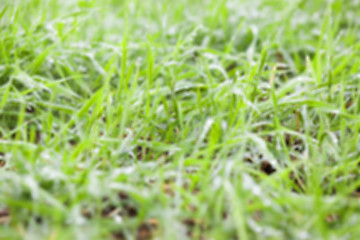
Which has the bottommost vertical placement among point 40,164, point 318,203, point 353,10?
point 318,203

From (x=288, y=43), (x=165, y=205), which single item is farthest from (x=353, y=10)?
(x=165, y=205)

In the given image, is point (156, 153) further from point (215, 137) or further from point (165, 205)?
point (165, 205)

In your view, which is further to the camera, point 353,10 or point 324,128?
point 353,10

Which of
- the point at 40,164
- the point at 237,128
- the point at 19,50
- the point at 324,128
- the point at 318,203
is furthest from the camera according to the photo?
the point at 19,50

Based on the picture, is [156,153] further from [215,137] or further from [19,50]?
[19,50]

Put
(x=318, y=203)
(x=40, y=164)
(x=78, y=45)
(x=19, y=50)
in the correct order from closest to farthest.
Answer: (x=318, y=203)
(x=40, y=164)
(x=19, y=50)
(x=78, y=45)

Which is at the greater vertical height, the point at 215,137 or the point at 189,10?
the point at 189,10

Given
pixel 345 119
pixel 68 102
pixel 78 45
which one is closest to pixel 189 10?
pixel 78 45
